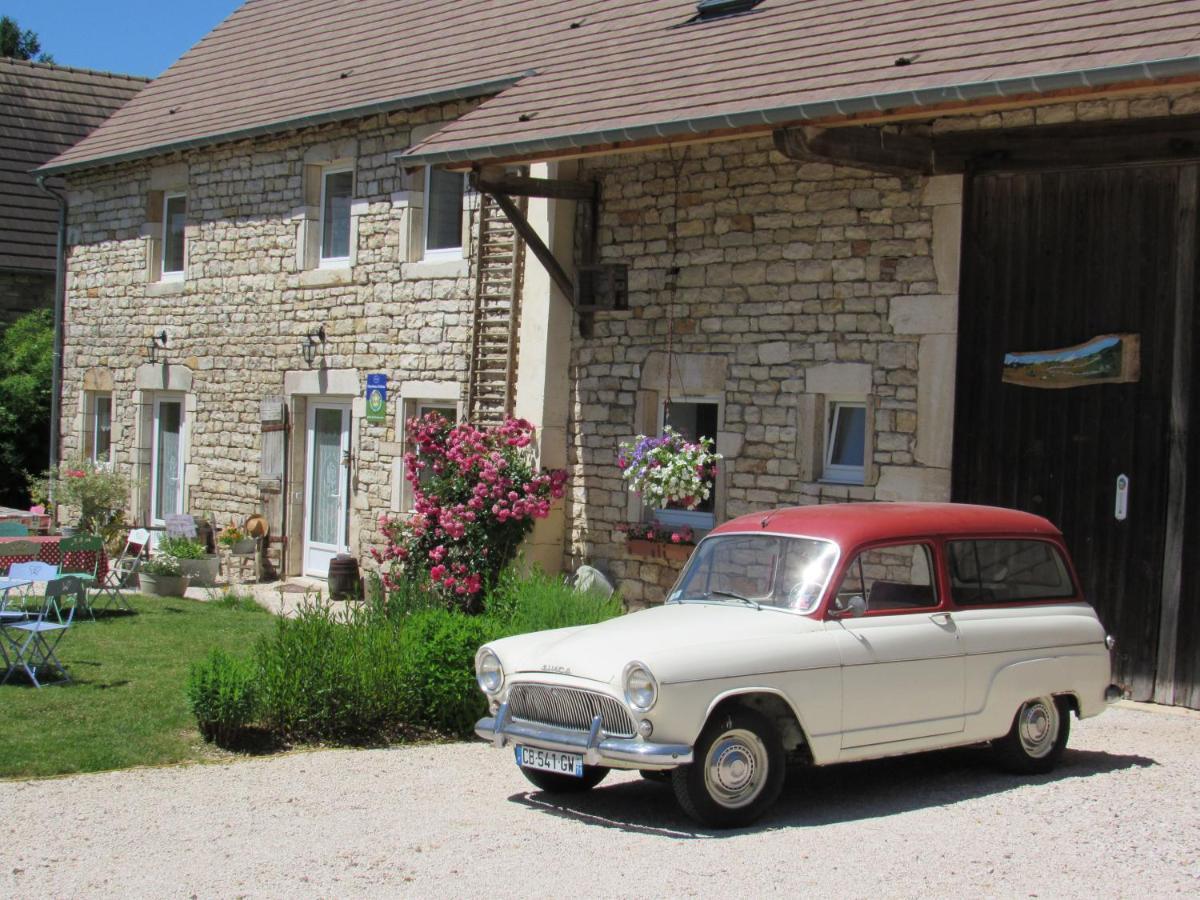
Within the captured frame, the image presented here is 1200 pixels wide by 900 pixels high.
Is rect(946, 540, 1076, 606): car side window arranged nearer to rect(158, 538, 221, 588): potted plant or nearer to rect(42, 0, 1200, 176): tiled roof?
rect(42, 0, 1200, 176): tiled roof

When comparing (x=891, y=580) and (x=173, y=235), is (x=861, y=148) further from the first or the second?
(x=173, y=235)

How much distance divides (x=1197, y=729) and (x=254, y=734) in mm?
5497

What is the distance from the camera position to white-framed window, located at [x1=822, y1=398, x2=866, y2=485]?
10.7 m

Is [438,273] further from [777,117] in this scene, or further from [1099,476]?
[1099,476]

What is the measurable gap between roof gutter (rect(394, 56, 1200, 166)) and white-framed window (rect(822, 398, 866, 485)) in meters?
2.34

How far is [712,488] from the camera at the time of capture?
11672 millimetres

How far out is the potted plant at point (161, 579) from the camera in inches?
587

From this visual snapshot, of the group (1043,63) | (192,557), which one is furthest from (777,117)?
(192,557)

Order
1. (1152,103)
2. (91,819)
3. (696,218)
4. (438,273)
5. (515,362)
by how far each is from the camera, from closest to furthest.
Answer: (91,819) → (1152,103) → (696,218) → (515,362) → (438,273)

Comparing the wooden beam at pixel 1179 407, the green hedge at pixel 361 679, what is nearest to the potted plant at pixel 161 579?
the green hedge at pixel 361 679

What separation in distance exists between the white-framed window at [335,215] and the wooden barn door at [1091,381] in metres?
7.65

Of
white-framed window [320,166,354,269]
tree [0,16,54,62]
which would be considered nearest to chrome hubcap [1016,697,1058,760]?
white-framed window [320,166,354,269]

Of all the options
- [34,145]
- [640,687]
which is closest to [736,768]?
[640,687]

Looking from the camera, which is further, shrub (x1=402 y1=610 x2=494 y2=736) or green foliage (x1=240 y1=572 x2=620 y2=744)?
shrub (x1=402 y1=610 x2=494 y2=736)
